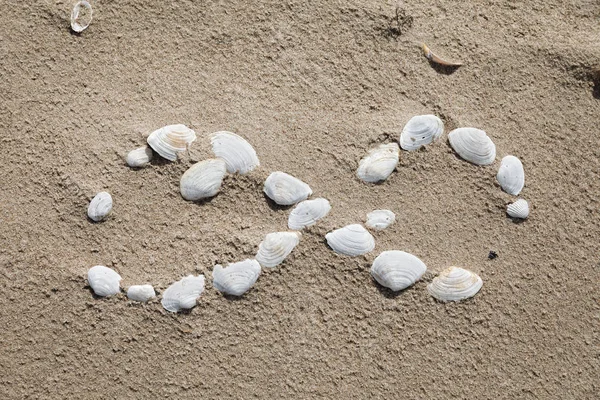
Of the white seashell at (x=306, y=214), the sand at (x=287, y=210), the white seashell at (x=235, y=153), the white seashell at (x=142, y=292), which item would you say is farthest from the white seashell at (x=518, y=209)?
the white seashell at (x=142, y=292)

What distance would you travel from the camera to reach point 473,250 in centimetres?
198

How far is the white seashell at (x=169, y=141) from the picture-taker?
194 centimetres

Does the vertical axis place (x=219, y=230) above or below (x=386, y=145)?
below

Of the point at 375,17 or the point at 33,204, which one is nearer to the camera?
the point at 33,204

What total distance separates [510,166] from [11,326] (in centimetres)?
193

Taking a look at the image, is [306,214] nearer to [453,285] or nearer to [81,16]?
[453,285]

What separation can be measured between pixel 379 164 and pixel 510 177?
50 cm

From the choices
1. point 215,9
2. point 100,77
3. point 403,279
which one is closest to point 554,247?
point 403,279

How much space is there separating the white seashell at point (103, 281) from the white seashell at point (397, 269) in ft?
3.04

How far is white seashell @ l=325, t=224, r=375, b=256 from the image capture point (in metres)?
1.90

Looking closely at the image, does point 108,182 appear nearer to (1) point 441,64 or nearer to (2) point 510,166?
(1) point 441,64

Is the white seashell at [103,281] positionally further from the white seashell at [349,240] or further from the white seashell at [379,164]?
the white seashell at [379,164]

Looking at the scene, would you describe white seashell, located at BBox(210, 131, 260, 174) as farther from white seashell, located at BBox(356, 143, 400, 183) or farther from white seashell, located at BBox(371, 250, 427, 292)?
white seashell, located at BBox(371, 250, 427, 292)

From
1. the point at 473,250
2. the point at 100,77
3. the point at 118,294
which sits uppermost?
the point at 100,77
